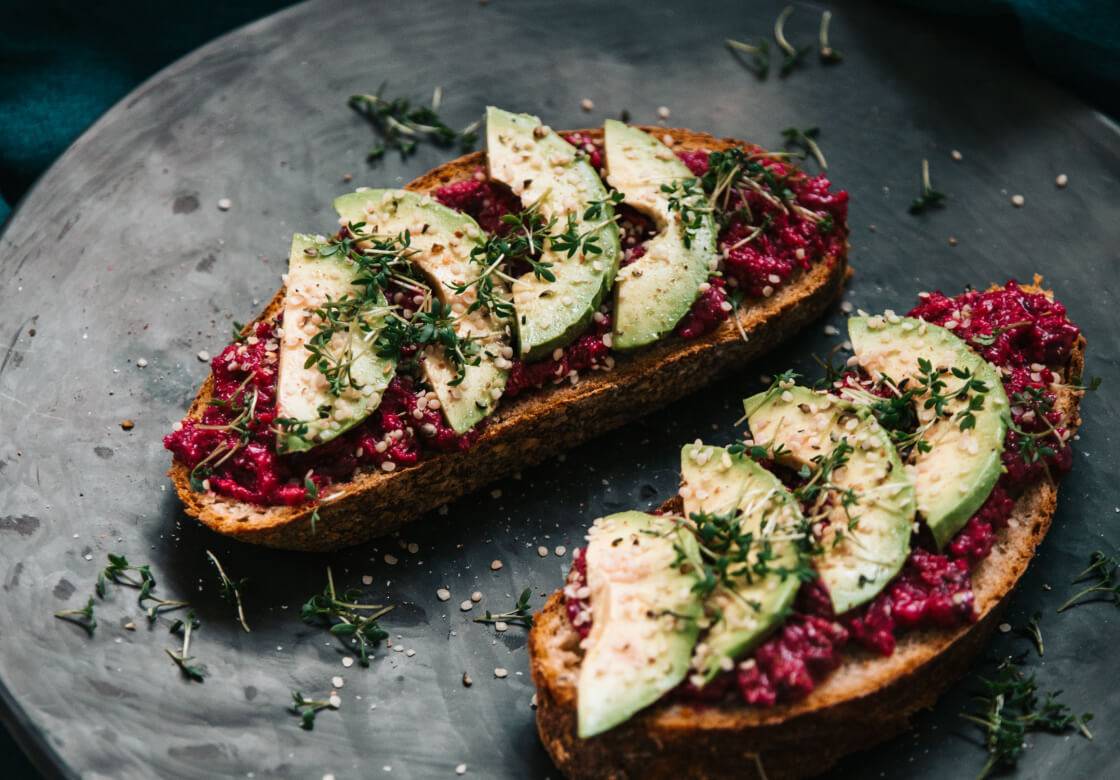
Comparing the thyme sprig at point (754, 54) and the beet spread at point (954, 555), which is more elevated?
the thyme sprig at point (754, 54)

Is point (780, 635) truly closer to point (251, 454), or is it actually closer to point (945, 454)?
point (945, 454)

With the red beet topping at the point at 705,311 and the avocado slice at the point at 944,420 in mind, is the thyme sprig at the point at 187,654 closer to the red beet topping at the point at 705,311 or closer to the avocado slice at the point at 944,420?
the red beet topping at the point at 705,311

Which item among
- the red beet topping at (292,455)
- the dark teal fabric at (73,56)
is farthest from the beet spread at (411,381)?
the dark teal fabric at (73,56)

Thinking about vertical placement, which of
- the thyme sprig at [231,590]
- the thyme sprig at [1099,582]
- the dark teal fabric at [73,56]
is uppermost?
the dark teal fabric at [73,56]

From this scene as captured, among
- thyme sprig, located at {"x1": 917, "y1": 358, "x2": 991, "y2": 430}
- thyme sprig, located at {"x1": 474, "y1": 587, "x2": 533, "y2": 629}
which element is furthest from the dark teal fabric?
thyme sprig, located at {"x1": 917, "y1": 358, "x2": 991, "y2": 430}

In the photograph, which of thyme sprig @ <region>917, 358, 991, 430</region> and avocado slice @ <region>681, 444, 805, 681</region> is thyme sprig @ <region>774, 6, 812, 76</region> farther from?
avocado slice @ <region>681, 444, 805, 681</region>

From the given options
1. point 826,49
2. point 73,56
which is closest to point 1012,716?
point 826,49
